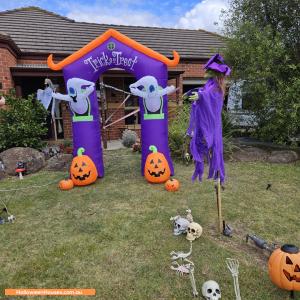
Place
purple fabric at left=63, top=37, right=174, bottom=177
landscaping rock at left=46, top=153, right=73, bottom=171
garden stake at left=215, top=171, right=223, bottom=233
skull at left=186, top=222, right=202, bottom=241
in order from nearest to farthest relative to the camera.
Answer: skull at left=186, top=222, right=202, bottom=241 → garden stake at left=215, top=171, right=223, bottom=233 → purple fabric at left=63, top=37, right=174, bottom=177 → landscaping rock at left=46, top=153, right=73, bottom=171

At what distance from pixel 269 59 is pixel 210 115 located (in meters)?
4.79

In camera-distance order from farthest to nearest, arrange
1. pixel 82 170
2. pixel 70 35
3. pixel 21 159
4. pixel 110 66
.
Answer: pixel 70 35 < pixel 21 159 < pixel 110 66 < pixel 82 170

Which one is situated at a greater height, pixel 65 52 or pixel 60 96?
pixel 65 52

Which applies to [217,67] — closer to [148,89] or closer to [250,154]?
[148,89]

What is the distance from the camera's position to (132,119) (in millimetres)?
12148

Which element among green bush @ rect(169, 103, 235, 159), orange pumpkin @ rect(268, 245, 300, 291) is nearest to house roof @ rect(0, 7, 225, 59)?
green bush @ rect(169, 103, 235, 159)

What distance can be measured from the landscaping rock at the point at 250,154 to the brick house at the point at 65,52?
2.58m

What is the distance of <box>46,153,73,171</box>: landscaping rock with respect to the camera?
7109mm

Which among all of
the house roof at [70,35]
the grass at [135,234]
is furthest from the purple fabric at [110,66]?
the house roof at [70,35]

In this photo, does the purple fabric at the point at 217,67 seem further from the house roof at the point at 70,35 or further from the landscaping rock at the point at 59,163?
the house roof at the point at 70,35

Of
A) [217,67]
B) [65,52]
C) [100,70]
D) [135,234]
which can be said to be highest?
[65,52]

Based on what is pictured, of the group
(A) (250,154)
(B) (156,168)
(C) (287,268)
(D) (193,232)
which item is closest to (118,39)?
(B) (156,168)

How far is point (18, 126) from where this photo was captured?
294 inches

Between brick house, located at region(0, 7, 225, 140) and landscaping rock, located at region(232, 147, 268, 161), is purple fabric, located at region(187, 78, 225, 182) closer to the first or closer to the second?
landscaping rock, located at region(232, 147, 268, 161)
